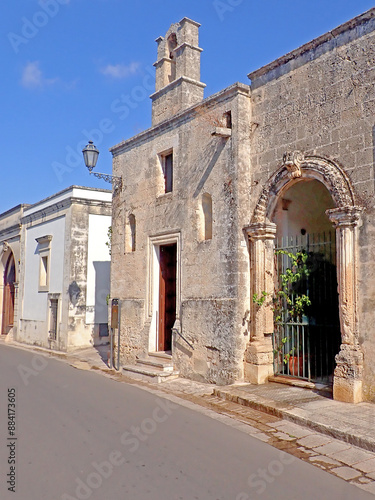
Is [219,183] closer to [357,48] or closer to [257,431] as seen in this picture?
[357,48]

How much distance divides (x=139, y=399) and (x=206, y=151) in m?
4.77

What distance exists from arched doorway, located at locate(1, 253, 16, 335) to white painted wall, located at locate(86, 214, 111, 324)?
717cm

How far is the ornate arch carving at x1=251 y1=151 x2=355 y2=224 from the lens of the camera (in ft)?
22.3

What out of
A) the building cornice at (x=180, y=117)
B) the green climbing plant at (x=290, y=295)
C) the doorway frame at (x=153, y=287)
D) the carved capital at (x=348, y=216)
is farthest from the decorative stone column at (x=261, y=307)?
the doorway frame at (x=153, y=287)

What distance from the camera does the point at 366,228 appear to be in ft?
21.5

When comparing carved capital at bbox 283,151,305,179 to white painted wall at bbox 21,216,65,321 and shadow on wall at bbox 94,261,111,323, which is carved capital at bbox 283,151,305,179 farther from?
white painted wall at bbox 21,216,65,321

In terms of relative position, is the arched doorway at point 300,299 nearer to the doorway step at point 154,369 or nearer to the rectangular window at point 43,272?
the doorway step at point 154,369

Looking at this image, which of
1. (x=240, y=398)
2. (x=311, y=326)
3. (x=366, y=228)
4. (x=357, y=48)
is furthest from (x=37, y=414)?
(x=357, y=48)

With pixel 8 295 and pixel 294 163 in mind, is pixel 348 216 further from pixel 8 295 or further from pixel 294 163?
pixel 8 295

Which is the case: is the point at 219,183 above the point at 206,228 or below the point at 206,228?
above

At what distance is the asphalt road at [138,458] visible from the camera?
3801 millimetres

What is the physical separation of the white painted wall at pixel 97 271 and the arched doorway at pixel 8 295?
717cm

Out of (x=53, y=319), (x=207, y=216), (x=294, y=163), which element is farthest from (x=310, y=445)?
(x=53, y=319)

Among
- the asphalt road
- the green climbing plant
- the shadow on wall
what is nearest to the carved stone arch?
the green climbing plant
